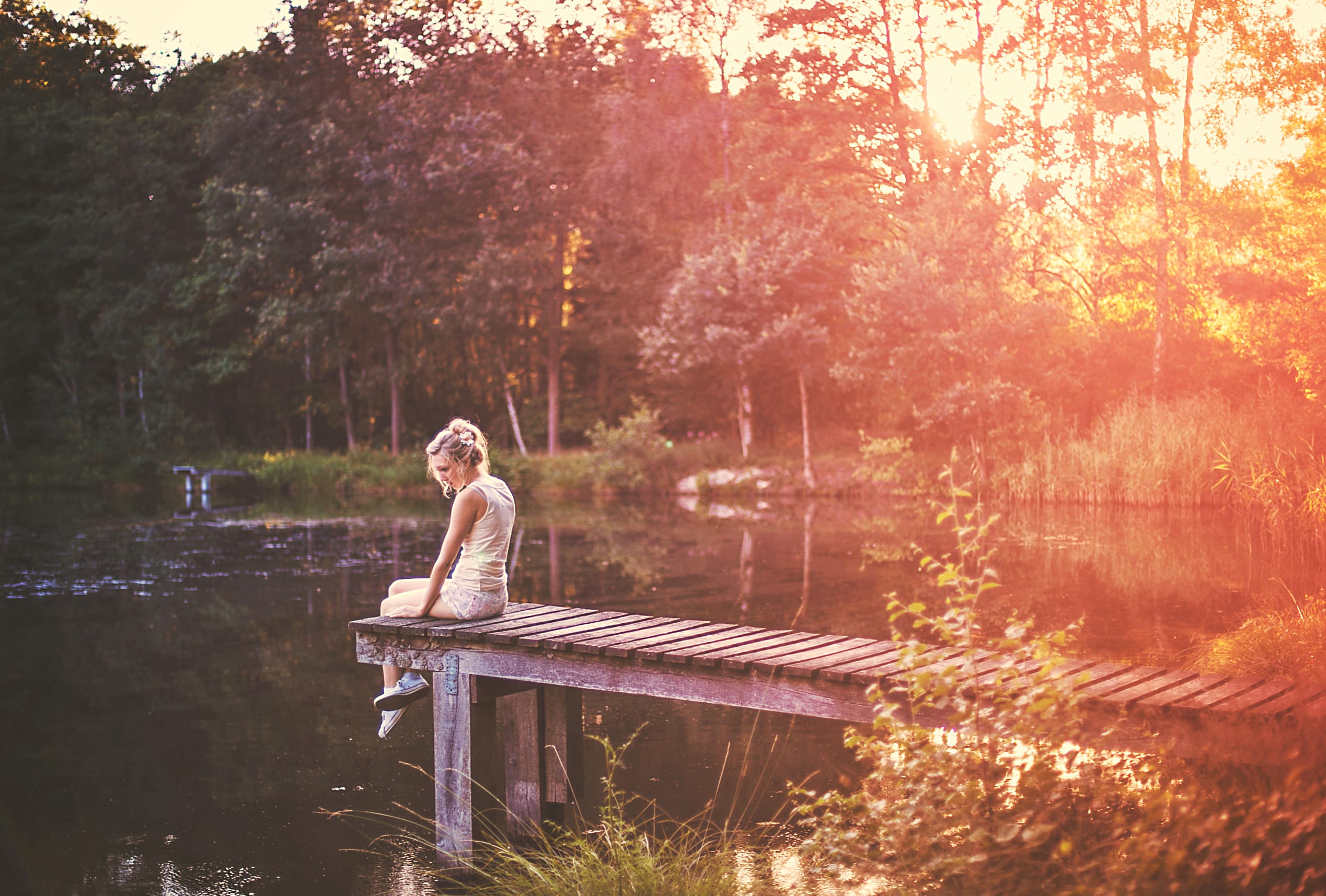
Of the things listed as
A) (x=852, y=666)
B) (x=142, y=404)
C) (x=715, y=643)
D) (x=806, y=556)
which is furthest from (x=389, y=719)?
(x=142, y=404)

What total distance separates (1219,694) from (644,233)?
1191 inches

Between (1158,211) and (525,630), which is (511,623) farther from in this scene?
(1158,211)

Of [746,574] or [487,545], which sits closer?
[487,545]

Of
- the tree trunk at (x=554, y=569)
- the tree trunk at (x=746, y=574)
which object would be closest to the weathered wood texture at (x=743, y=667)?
the tree trunk at (x=746, y=574)

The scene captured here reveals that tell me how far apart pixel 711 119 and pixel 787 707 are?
28634 millimetres

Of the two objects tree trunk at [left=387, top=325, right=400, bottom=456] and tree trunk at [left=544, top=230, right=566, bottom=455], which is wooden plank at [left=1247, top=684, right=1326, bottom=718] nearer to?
tree trunk at [left=544, top=230, right=566, bottom=455]

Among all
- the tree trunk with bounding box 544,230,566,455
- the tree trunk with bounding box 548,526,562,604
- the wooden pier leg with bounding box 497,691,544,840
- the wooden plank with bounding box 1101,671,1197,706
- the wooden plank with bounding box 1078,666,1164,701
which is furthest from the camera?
the tree trunk with bounding box 544,230,566,455

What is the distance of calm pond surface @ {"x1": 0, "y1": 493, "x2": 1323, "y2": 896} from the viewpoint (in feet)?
22.0

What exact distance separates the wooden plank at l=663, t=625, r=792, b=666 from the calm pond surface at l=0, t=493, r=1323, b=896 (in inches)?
30.6

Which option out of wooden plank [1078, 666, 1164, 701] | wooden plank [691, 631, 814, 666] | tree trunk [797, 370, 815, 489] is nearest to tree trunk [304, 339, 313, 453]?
tree trunk [797, 370, 815, 489]

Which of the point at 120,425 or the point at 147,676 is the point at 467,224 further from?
the point at 147,676

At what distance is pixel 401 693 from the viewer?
630cm

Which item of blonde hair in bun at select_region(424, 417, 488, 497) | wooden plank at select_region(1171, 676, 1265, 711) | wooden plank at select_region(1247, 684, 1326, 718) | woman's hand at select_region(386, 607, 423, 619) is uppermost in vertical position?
blonde hair in bun at select_region(424, 417, 488, 497)

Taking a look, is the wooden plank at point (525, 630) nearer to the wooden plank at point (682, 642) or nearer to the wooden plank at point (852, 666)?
the wooden plank at point (682, 642)
